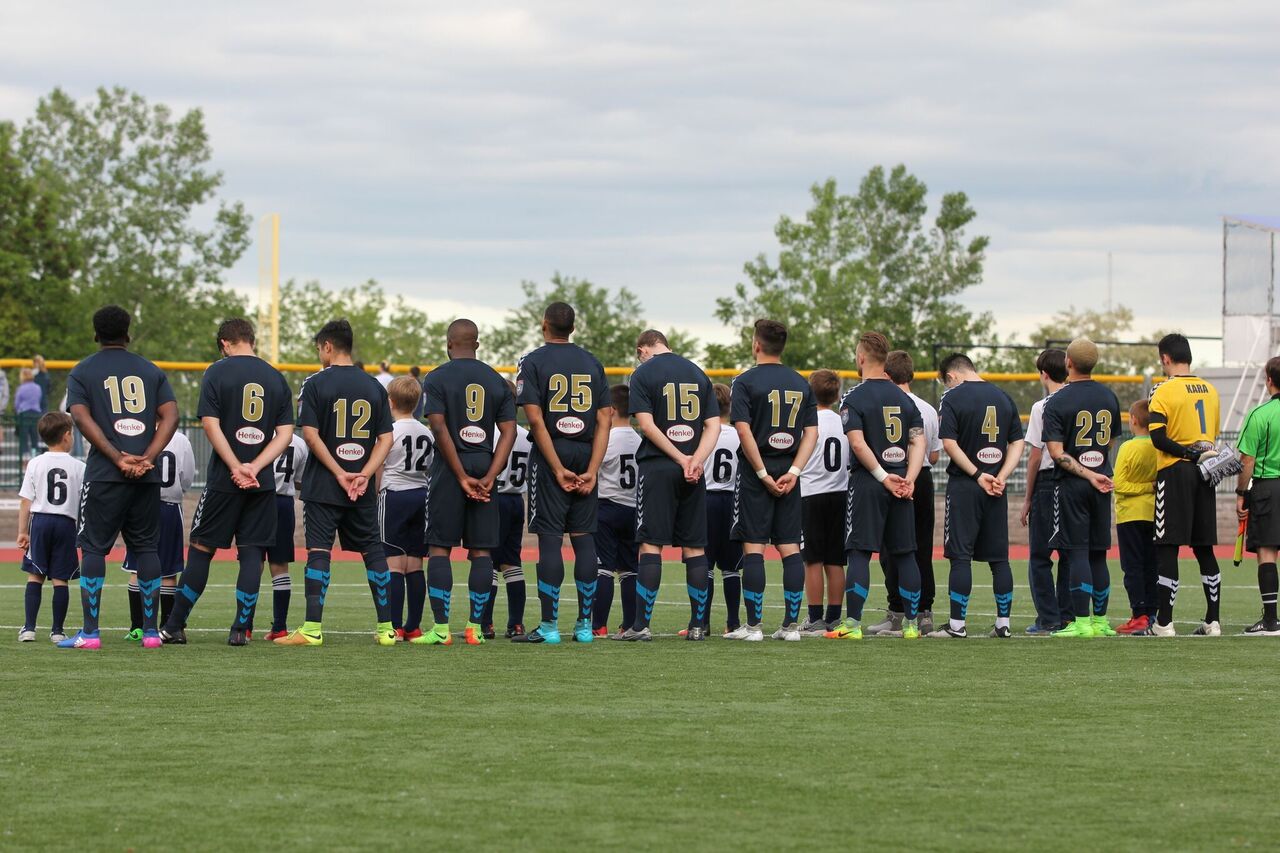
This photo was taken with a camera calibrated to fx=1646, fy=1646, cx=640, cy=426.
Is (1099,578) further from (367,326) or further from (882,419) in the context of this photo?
(367,326)

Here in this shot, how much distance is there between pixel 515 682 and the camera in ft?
29.6

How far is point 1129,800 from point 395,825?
8.55 ft

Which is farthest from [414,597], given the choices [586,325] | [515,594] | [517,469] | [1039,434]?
[586,325]

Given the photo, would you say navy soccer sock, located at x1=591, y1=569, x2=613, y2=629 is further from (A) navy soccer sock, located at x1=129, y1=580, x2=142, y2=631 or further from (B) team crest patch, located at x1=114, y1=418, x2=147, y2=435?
(B) team crest patch, located at x1=114, y1=418, x2=147, y2=435

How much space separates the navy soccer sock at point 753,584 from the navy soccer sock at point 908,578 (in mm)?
1077

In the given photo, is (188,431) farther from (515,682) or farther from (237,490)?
(515,682)

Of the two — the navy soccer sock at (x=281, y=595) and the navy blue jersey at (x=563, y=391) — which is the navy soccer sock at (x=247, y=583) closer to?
the navy soccer sock at (x=281, y=595)

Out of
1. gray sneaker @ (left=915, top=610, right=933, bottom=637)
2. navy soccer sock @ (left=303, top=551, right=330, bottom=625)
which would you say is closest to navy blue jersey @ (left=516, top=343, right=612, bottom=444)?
navy soccer sock @ (left=303, top=551, right=330, bottom=625)

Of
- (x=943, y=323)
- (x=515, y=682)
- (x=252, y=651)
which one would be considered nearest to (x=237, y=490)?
(x=252, y=651)

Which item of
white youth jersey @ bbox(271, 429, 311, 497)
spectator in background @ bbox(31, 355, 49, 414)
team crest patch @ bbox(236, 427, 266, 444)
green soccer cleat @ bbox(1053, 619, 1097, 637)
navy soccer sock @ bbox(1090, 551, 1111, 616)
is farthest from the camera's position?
spectator in background @ bbox(31, 355, 49, 414)

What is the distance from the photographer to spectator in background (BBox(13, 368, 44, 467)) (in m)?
25.7

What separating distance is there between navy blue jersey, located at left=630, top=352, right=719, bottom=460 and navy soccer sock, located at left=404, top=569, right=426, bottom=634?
5.99ft

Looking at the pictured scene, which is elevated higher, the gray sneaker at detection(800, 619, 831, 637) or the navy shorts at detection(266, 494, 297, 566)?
the navy shorts at detection(266, 494, 297, 566)

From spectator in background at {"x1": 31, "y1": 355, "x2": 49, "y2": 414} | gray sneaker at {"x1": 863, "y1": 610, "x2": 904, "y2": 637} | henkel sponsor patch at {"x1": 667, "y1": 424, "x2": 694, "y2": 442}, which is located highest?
spectator in background at {"x1": 31, "y1": 355, "x2": 49, "y2": 414}
